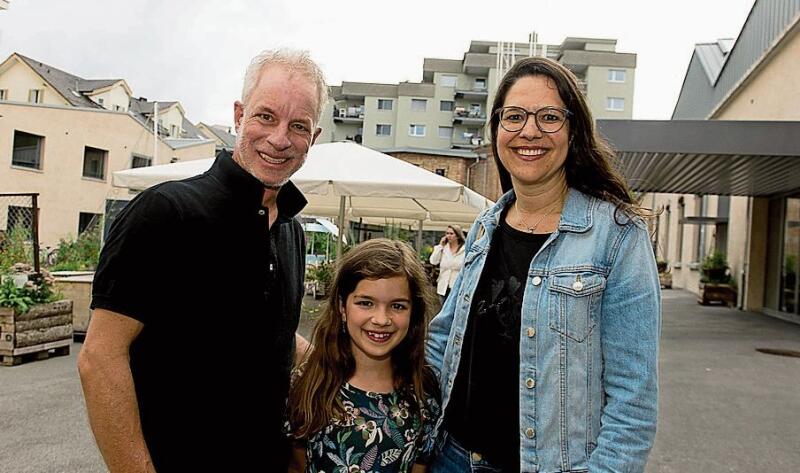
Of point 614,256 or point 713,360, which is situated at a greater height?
point 614,256

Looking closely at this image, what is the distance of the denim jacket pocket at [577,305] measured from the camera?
1.66m

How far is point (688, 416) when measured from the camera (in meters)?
6.31

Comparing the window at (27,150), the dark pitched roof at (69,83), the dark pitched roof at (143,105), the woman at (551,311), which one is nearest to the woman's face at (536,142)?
the woman at (551,311)

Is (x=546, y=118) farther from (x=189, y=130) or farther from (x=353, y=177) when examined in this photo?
(x=189, y=130)

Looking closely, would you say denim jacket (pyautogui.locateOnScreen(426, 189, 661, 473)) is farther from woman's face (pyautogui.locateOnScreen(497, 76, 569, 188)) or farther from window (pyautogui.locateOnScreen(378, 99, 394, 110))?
window (pyautogui.locateOnScreen(378, 99, 394, 110))

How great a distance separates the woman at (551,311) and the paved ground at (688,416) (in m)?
3.34

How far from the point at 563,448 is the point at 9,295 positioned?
7.13 meters

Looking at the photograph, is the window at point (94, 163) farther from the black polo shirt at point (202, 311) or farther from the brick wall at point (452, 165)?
the black polo shirt at point (202, 311)

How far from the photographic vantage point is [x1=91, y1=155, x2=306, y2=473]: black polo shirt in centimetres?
158

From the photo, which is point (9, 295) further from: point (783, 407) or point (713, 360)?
point (713, 360)

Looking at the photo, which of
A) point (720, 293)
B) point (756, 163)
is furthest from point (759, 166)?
point (720, 293)

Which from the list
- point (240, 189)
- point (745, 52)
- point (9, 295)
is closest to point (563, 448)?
point (240, 189)

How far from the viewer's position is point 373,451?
6.68ft

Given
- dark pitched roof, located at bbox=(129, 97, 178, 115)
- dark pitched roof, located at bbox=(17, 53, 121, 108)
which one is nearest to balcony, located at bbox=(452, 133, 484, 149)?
dark pitched roof, located at bbox=(129, 97, 178, 115)
